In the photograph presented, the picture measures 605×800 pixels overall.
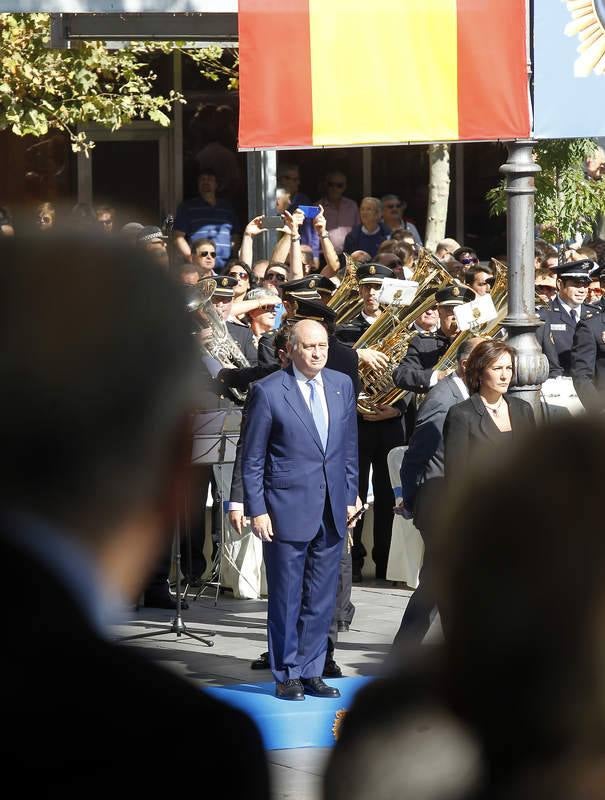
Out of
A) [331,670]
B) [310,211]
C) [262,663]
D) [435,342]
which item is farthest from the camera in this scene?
[310,211]

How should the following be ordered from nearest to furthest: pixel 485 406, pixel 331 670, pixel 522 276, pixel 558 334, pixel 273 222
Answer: pixel 485 406 → pixel 331 670 → pixel 522 276 → pixel 558 334 → pixel 273 222

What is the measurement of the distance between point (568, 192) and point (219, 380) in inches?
273

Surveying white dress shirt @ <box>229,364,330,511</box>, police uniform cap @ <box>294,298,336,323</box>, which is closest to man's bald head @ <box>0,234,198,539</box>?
white dress shirt @ <box>229,364,330,511</box>

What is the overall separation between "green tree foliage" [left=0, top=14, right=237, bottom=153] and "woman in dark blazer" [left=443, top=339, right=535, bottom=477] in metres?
7.90

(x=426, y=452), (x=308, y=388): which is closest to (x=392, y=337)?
(x=426, y=452)

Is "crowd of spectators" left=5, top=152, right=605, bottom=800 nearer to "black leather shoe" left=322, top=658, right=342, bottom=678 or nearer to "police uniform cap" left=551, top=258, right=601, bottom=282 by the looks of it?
"black leather shoe" left=322, top=658, right=342, bottom=678

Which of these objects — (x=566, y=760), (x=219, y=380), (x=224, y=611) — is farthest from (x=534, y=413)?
(x=566, y=760)

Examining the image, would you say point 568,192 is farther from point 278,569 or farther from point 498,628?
point 498,628

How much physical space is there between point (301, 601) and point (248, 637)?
5.59ft

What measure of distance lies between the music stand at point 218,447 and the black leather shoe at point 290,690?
4.35 ft

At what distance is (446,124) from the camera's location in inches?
299

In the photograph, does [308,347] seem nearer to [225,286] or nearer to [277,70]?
[277,70]

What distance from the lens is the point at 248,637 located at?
899 cm

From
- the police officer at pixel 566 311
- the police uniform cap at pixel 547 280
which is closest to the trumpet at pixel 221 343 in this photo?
the police officer at pixel 566 311
